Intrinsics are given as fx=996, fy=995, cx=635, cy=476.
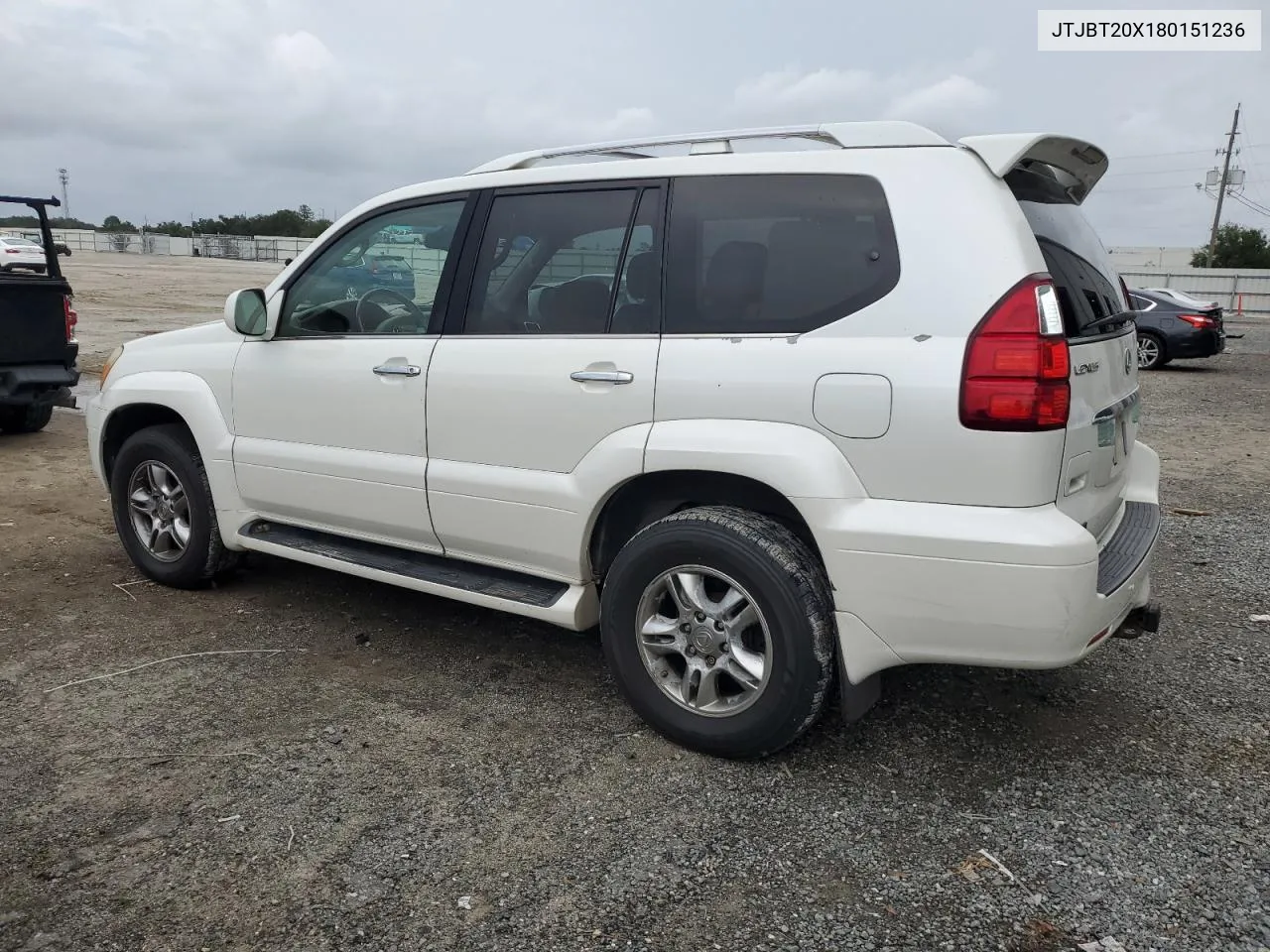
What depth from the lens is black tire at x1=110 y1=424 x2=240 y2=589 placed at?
183 inches

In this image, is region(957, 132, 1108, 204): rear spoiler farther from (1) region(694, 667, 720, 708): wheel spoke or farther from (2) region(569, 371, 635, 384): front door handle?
(1) region(694, 667, 720, 708): wheel spoke

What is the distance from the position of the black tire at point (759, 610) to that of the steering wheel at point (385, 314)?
1.35 m

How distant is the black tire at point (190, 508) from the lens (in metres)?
4.65

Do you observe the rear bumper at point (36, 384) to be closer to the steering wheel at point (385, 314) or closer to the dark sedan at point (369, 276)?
the dark sedan at point (369, 276)

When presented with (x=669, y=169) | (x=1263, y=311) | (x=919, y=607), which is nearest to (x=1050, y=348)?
(x=919, y=607)

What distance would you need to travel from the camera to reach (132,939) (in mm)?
2383

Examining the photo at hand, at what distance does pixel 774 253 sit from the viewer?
123 inches

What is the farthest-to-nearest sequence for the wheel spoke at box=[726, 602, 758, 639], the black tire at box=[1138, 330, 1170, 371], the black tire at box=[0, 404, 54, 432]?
the black tire at box=[1138, 330, 1170, 371], the black tire at box=[0, 404, 54, 432], the wheel spoke at box=[726, 602, 758, 639]

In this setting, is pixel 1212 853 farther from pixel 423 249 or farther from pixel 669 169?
pixel 423 249

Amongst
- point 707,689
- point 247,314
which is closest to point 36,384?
point 247,314

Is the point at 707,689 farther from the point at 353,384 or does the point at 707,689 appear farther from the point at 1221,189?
the point at 1221,189

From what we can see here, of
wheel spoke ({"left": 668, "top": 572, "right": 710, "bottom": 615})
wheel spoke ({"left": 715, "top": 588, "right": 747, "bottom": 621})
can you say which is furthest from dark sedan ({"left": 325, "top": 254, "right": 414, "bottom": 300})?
wheel spoke ({"left": 715, "top": 588, "right": 747, "bottom": 621})

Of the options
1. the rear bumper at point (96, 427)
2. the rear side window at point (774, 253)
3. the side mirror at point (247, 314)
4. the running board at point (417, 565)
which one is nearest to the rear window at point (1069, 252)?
the rear side window at point (774, 253)

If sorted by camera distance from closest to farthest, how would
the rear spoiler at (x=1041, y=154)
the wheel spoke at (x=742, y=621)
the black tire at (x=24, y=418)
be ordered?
the rear spoiler at (x=1041, y=154)
the wheel spoke at (x=742, y=621)
the black tire at (x=24, y=418)
